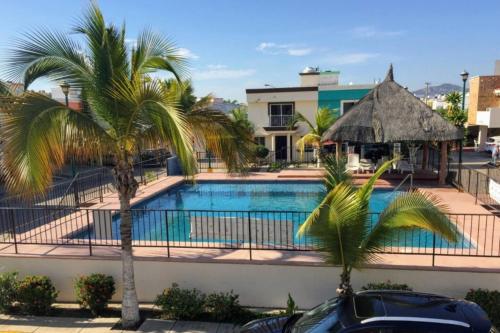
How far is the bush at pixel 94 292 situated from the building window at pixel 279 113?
22928 millimetres

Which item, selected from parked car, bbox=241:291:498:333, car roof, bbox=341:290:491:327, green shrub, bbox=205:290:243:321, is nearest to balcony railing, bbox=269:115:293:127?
green shrub, bbox=205:290:243:321

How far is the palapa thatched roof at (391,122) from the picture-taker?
1741 cm

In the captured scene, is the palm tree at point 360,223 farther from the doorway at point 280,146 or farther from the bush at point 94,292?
the doorway at point 280,146

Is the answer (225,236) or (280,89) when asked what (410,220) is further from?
(280,89)

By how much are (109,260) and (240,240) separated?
10.6 ft

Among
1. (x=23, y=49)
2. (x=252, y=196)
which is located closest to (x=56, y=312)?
(x=23, y=49)

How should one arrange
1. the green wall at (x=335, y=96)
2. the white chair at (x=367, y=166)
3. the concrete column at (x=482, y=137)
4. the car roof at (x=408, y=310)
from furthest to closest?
the concrete column at (x=482, y=137) < the green wall at (x=335, y=96) < the white chair at (x=367, y=166) < the car roof at (x=408, y=310)

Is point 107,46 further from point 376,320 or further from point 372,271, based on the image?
point 372,271

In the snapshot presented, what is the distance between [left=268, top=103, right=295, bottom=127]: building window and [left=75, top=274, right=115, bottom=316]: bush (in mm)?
22928

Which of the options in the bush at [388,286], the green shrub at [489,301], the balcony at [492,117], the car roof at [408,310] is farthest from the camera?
the balcony at [492,117]

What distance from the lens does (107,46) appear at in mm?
6430

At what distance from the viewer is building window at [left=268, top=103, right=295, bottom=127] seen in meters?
29.3

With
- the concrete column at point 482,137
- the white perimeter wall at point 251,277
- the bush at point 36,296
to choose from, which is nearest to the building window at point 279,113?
the concrete column at point 482,137

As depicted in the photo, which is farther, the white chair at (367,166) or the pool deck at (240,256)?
the white chair at (367,166)
